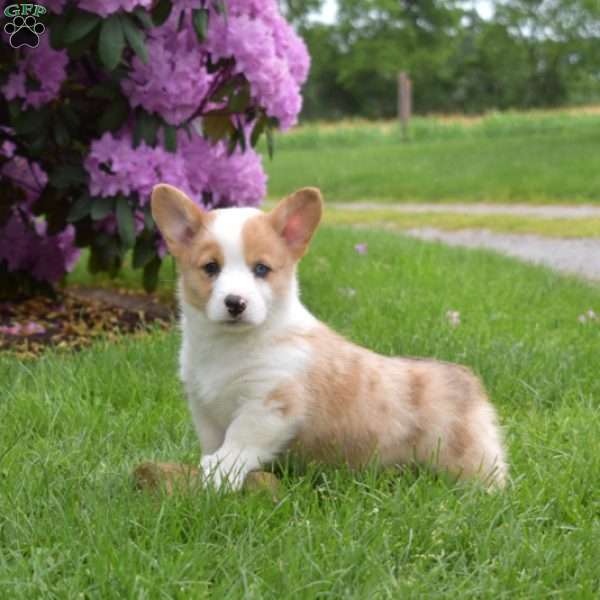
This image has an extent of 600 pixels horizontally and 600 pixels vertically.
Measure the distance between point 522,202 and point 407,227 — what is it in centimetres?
257

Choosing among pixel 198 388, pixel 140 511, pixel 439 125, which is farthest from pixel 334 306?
pixel 439 125

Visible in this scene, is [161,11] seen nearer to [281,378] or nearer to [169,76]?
[169,76]

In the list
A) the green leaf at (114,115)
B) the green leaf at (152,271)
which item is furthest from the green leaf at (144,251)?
the green leaf at (114,115)

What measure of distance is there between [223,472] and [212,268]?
55cm

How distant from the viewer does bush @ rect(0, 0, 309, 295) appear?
4535mm

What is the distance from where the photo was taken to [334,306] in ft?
17.4

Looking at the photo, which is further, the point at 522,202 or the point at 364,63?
the point at 364,63

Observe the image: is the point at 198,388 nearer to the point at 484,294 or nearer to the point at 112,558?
the point at 112,558

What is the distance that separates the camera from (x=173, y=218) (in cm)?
280

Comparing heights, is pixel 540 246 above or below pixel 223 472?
below

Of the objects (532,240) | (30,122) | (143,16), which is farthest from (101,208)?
(532,240)

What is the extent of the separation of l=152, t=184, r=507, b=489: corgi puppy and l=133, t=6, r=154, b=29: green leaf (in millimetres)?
1836

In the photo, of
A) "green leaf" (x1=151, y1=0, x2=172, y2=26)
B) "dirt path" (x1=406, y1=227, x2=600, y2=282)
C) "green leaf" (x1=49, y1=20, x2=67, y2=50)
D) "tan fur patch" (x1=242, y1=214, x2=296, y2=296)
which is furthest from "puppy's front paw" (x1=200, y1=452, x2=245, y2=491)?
"dirt path" (x1=406, y1=227, x2=600, y2=282)

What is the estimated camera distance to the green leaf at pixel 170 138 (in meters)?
4.71
